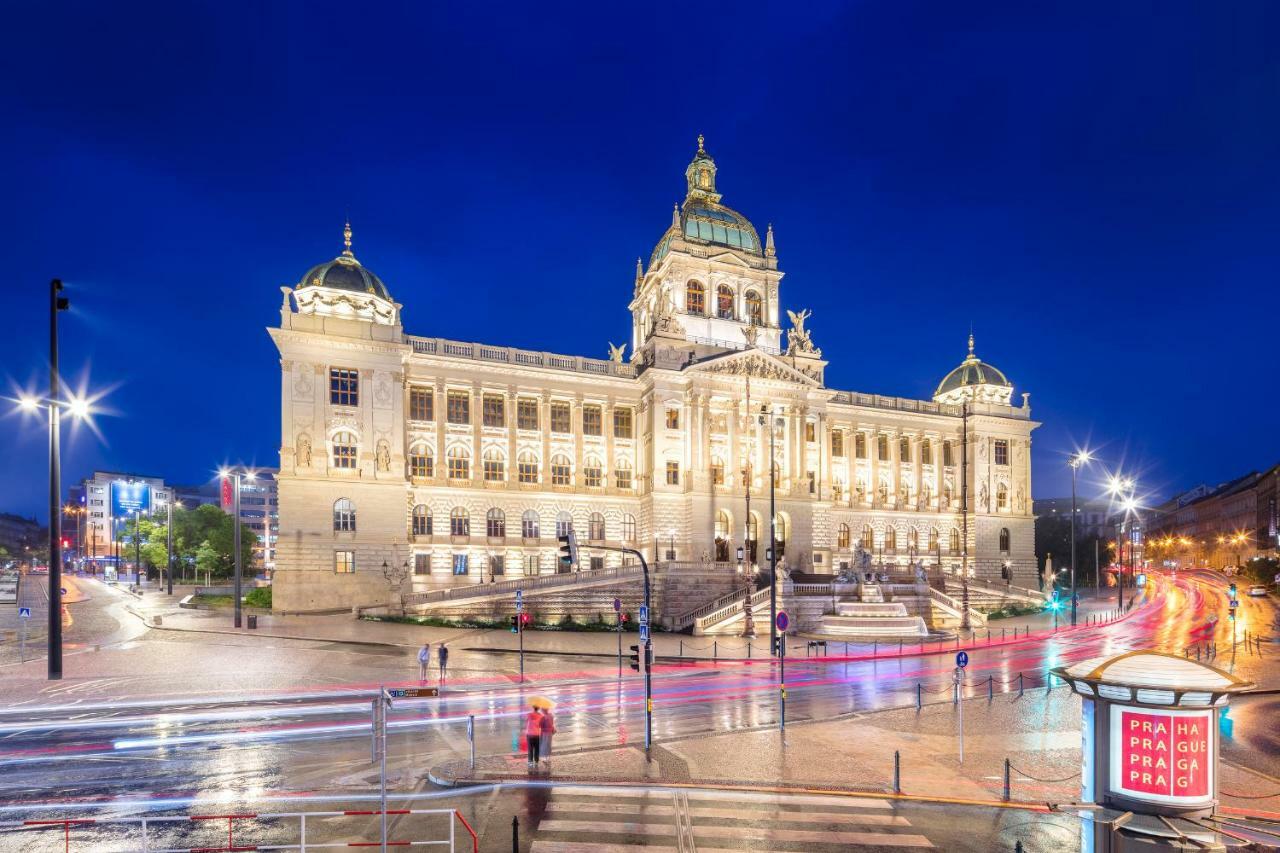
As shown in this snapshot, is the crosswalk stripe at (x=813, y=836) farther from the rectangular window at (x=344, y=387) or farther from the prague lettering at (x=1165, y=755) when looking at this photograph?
the rectangular window at (x=344, y=387)

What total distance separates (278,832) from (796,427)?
54.6 m

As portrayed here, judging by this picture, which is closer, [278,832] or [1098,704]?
[1098,704]

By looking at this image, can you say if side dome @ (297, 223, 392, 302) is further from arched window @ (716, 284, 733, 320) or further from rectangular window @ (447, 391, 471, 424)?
arched window @ (716, 284, 733, 320)

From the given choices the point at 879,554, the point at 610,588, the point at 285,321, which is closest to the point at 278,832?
the point at 610,588

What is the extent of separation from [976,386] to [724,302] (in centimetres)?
3110

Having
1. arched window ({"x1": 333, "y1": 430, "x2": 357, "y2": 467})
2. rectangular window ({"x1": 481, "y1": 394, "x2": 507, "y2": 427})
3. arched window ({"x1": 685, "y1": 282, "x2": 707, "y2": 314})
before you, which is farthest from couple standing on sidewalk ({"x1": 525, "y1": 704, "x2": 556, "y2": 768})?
arched window ({"x1": 685, "y1": 282, "x2": 707, "y2": 314})

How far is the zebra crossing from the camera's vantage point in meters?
11.6

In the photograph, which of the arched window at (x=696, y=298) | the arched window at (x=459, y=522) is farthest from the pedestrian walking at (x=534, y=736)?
the arched window at (x=696, y=298)

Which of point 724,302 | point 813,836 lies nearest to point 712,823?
point 813,836

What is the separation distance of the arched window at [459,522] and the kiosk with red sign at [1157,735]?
4988cm

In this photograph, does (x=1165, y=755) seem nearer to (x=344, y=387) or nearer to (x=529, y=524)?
(x=529, y=524)

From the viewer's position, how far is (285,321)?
162 ft

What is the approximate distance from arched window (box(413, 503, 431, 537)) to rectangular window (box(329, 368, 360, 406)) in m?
8.96

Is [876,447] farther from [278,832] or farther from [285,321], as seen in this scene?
[278,832]
